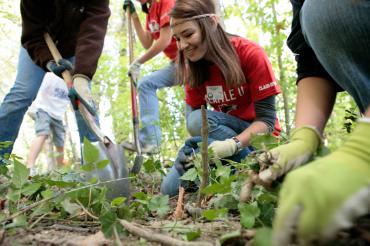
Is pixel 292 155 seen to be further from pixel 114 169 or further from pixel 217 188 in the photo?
pixel 114 169

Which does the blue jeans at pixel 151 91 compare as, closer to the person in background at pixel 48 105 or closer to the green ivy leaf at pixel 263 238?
the person in background at pixel 48 105

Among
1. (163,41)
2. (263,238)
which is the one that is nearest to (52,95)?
(163,41)

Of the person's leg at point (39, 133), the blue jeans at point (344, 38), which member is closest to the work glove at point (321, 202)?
the blue jeans at point (344, 38)

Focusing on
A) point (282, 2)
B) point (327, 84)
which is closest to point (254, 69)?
point (327, 84)

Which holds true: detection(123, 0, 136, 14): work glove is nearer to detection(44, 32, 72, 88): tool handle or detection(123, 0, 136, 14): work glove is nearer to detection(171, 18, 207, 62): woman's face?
detection(44, 32, 72, 88): tool handle

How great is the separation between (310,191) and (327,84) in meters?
0.85

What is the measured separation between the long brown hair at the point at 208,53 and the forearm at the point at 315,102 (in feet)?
3.33

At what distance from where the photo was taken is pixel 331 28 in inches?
41.3

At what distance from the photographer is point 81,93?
2457 millimetres

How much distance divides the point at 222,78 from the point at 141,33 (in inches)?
77.2

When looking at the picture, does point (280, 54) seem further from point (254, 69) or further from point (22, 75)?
point (22, 75)

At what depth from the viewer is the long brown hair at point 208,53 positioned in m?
2.38

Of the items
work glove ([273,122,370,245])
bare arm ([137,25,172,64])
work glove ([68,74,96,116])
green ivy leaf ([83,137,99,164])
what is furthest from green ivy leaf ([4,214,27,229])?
bare arm ([137,25,172,64])

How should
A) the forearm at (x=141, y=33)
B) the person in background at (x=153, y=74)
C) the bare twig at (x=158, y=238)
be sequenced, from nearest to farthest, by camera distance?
the bare twig at (x=158, y=238)
the person in background at (x=153, y=74)
the forearm at (x=141, y=33)
